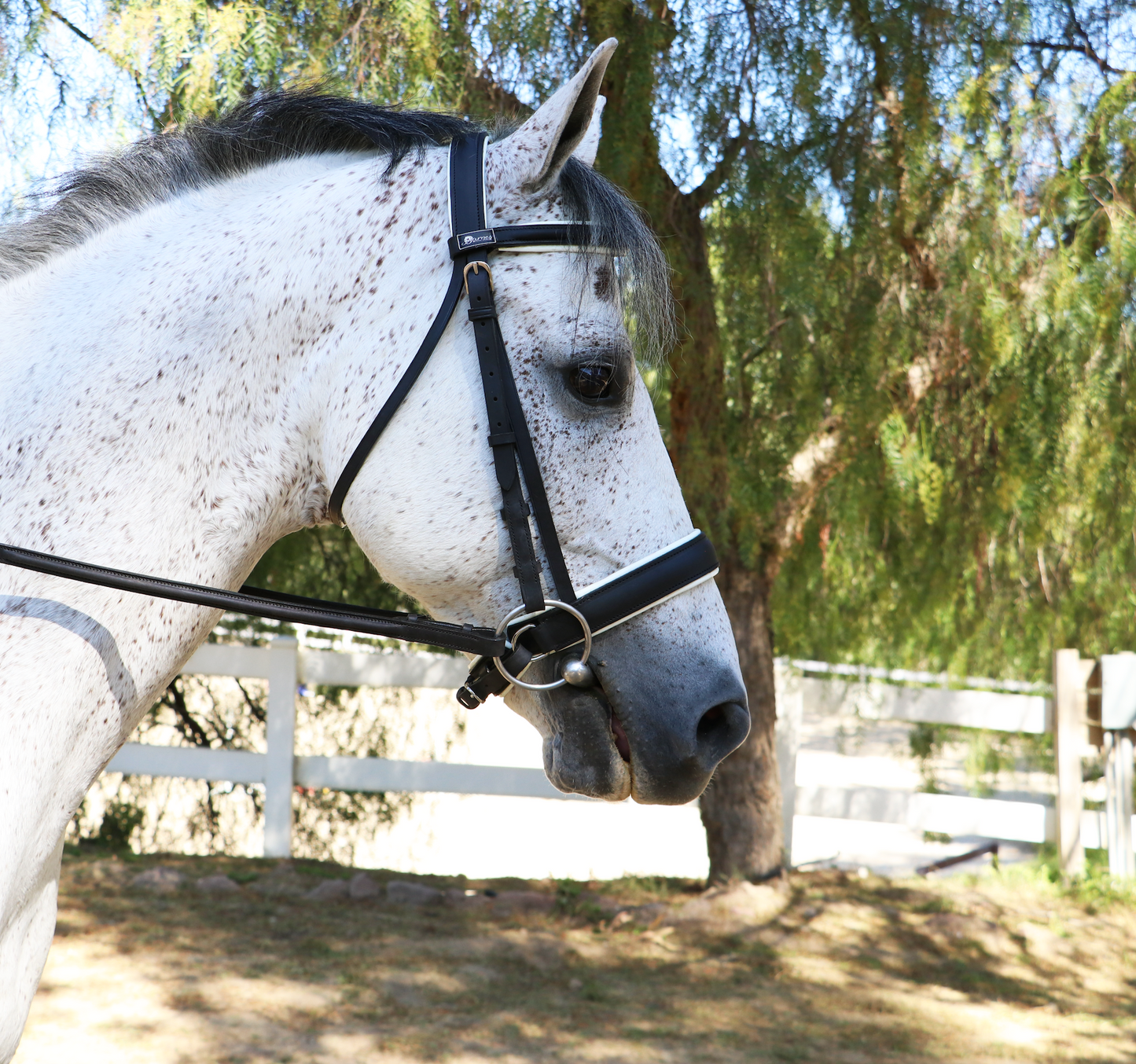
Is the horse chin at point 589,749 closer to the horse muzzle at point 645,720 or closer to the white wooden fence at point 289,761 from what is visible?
the horse muzzle at point 645,720

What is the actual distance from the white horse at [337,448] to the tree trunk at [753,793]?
409 centimetres

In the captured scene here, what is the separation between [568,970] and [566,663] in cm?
369

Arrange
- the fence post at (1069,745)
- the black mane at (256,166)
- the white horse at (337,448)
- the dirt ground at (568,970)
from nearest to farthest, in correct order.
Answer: the white horse at (337,448) → the black mane at (256,166) → the dirt ground at (568,970) → the fence post at (1069,745)

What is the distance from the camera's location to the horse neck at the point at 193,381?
1437mm

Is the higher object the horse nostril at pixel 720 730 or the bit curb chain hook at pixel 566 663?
the bit curb chain hook at pixel 566 663

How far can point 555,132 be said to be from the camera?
146 centimetres

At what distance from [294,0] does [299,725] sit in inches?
178

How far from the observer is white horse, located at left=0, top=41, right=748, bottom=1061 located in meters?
1.43

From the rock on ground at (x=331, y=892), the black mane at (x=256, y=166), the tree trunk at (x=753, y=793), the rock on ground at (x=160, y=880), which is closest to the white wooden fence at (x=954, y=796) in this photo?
the tree trunk at (x=753, y=793)

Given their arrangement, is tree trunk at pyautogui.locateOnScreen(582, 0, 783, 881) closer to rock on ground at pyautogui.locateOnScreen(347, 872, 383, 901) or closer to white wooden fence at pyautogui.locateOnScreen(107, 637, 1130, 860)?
white wooden fence at pyautogui.locateOnScreen(107, 637, 1130, 860)

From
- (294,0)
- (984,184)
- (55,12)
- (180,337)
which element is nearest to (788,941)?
(984,184)

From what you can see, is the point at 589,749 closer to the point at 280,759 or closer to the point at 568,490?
the point at 568,490

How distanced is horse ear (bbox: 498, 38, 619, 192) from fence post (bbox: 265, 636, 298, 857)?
203 inches

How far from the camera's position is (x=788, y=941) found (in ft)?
16.5
